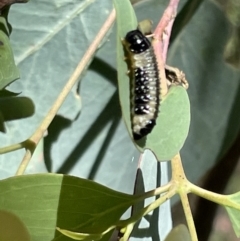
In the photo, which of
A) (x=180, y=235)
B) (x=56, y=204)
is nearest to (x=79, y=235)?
(x=56, y=204)

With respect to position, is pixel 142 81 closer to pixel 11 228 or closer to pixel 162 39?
pixel 162 39

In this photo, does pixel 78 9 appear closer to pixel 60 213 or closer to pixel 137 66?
pixel 137 66

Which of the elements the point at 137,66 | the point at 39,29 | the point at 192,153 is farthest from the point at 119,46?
the point at 192,153

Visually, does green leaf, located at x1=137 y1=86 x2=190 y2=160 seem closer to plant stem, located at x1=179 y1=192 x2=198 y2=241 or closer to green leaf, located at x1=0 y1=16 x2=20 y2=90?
plant stem, located at x1=179 y1=192 x2=198 y2=241

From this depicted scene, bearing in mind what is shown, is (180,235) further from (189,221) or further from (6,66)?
(6,66)

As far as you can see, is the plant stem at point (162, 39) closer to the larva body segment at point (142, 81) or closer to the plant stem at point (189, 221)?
the larva body segment at point (142, 81)

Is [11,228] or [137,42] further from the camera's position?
[137,42]

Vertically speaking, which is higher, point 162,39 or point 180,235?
point 162,39
